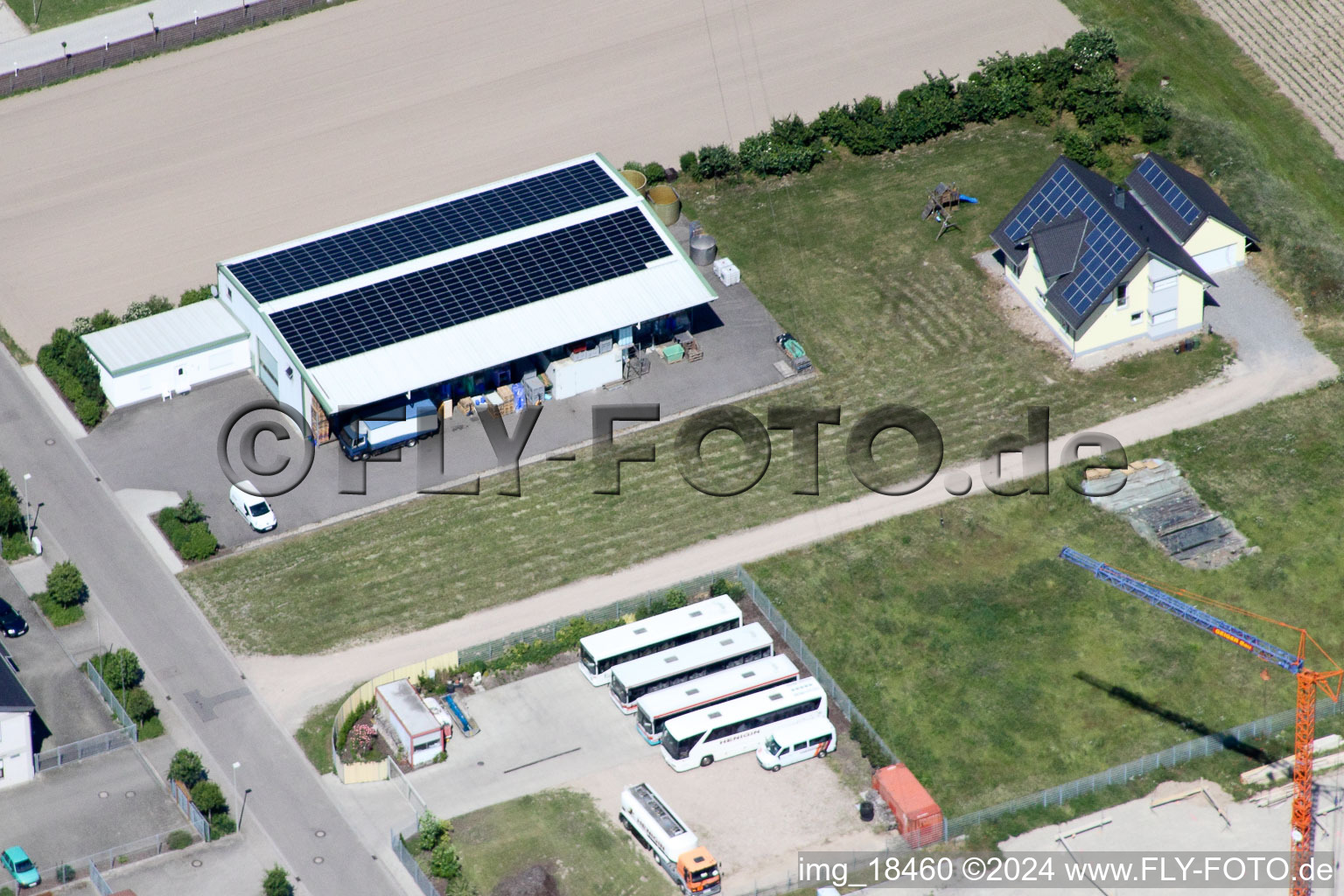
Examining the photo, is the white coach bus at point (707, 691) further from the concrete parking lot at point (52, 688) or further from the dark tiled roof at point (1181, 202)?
the dark tiled roof at point (1181, 202)

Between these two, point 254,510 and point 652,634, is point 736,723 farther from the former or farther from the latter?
point 254,510

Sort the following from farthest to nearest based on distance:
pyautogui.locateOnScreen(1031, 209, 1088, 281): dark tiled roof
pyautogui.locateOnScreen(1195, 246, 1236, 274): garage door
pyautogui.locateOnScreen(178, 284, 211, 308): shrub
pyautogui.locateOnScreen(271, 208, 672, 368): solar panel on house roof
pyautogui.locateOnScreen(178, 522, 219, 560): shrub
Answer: pyautogui.locateOnScreen(1195, 246, 1236, 274): garage door < pyautogui.locateOnScreen(178, 284, 211, 308): shrub < pyautogui.locateOnScreen(1031, 209, 1088, 281): dark tiled roof < pyautogui.locateOnScreen(271, 208, 672, 368): solar panel on house roof < pyautogui.locateOnScreen(178, 522, 219, 560): shrub

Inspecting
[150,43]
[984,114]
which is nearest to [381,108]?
[150,43]

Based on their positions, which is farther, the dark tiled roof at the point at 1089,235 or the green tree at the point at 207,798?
the dark tiled roof at the point at 1089,235

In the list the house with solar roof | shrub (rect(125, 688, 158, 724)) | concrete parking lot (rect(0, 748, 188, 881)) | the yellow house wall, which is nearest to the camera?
concrete parking lot (rect(0, 748, 188, 881))

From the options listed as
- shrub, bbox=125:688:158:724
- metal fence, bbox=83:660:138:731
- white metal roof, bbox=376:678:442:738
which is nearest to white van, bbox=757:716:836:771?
white metal roof, bbox=376:678:442:738

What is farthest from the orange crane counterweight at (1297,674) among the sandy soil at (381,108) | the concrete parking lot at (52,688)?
the sandy soil at (381,108)

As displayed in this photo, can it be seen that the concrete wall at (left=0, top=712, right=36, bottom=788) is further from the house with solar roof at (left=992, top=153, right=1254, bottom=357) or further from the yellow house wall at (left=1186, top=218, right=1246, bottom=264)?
the yellow house wall at (left=1186, top=218, right=1246, bottom=264)
